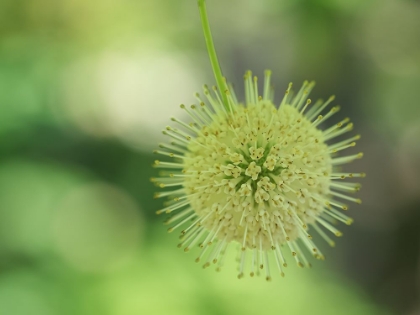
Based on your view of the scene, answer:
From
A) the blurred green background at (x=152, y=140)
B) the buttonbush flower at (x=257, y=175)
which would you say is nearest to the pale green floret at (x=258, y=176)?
the buttonbush flower at (x=257, y=175)

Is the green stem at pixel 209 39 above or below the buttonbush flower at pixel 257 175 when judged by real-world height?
above

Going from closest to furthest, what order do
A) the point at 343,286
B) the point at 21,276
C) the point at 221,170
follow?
the point at 221,170 → the point at 21,276 → the point at 343,286

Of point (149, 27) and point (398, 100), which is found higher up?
point (149, 27)

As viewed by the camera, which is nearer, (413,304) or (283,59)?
(413,304)

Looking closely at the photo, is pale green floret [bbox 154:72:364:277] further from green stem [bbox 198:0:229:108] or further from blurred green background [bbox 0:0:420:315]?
blurred green background [bbox 0:0:420:315]

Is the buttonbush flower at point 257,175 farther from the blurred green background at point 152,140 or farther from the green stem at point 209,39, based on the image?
the blurred green background at point 152,140

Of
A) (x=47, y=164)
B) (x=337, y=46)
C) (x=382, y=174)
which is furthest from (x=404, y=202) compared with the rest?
(x=47, y=164)

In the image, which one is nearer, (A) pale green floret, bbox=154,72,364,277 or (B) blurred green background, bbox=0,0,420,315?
(A) pale green floret, bbox=154,72,364,277

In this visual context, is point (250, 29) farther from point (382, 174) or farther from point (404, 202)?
point (404, 202)

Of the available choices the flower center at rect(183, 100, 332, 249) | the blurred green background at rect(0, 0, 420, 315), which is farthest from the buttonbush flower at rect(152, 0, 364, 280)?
the blurred green background at rect(0, 0, 420, 315)
